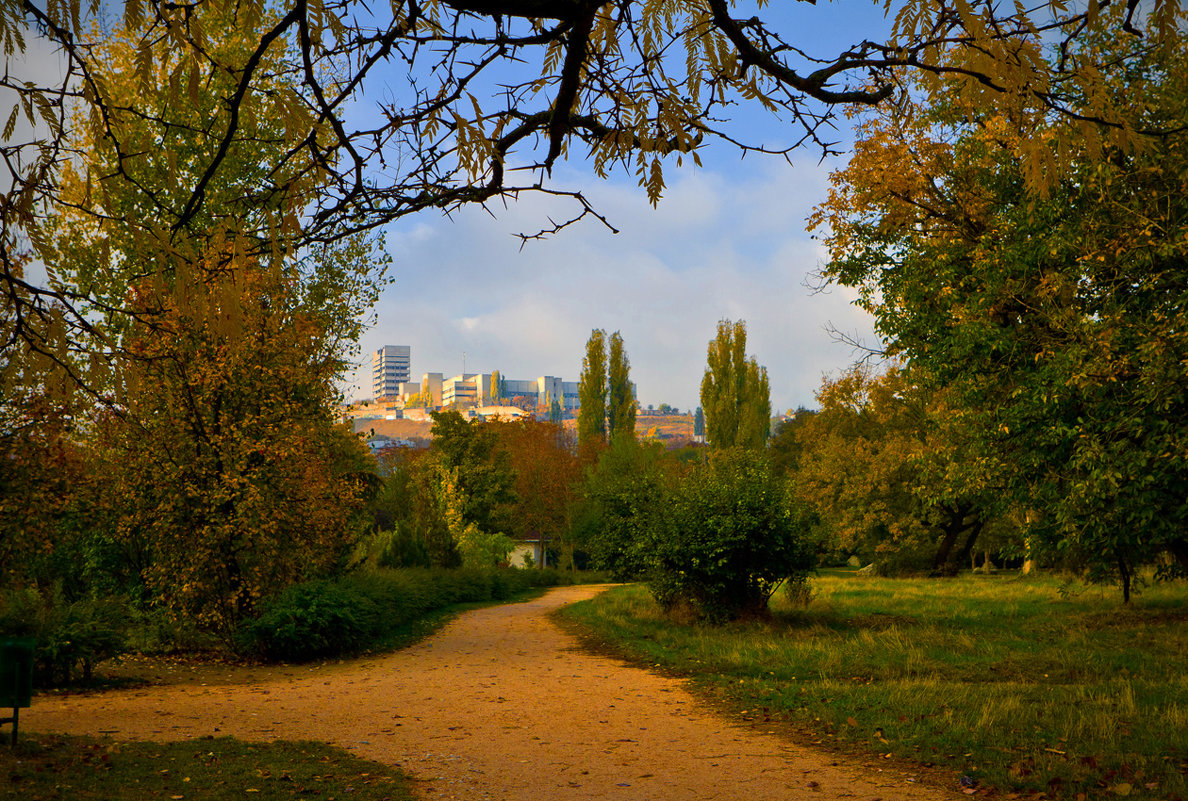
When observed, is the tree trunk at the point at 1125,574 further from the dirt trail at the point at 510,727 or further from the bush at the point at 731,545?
the dirt trail at the point at 510,727

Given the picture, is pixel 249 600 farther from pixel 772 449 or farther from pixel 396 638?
pixel 772 449

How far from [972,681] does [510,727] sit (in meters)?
4.94

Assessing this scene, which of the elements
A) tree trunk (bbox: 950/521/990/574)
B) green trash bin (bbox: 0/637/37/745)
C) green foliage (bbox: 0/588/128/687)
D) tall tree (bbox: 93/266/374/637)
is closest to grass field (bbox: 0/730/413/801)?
green trash bin (bbox: 0/637/37/745)

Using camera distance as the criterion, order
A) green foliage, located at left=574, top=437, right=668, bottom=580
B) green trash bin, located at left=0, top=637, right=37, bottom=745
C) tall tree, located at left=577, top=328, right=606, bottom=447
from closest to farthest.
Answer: green trash bin, located at left=0, top=637, right=37, bottom=745 < green foliage, located at left=574, top=437, right=668, bottom=580 < tall tree, located at left=577, top=328, right=606, bottom=447

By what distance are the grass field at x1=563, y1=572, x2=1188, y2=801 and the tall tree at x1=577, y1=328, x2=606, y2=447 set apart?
38.6 metres

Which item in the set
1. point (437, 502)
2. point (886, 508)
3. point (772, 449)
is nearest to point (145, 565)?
point (437, 502)

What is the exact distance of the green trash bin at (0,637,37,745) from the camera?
6336 mm

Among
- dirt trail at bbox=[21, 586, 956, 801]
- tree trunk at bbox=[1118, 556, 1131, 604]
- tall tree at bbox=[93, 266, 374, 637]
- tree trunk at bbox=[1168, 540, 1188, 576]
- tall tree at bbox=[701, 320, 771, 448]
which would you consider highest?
tall tree at bbox=[701, 320, 771, 448]

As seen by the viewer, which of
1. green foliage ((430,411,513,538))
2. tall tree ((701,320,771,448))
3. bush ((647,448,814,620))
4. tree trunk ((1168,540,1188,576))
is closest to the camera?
tree trunk ((1168,540,1188,576))

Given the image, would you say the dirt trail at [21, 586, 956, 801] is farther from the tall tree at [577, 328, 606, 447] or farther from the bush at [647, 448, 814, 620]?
the tall tree at [577, 328, 606, 447]

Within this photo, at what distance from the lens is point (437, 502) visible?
35594 millimetres

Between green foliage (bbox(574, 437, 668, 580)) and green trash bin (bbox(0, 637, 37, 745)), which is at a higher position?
green foliage (bbox(574, 437, 668, 580))

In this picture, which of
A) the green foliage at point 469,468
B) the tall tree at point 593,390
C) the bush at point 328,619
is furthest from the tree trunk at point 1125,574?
the tall tree at point 593,390

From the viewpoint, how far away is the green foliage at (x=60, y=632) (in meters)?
9.42
